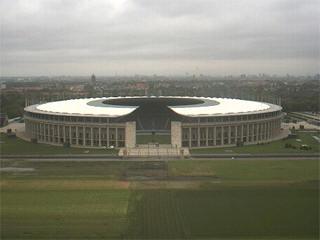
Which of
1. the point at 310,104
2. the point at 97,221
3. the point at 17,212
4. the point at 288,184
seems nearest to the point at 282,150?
the point at 288,184

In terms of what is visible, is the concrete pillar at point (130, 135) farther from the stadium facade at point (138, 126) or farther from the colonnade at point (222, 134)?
the colonnade at point (222, 134)

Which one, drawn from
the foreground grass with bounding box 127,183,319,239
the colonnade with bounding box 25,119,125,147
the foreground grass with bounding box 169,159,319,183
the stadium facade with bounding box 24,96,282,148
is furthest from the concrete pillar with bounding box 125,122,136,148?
the foreground grass with bounding box 127,183,319,239

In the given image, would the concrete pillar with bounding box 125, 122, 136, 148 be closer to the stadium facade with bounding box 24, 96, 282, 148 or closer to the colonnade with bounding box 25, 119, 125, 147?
the stadium facade with bounding box 24, 96, 282, 148

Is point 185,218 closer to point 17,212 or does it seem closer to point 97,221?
point 97,221

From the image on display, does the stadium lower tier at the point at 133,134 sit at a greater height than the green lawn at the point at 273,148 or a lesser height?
greater

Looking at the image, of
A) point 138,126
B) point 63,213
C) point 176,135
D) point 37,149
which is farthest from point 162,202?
point 138,126

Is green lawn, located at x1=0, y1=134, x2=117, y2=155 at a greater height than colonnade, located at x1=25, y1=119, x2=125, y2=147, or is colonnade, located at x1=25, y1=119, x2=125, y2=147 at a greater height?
colonnade, located at x1=25, y1=119, x2=125, y2=147

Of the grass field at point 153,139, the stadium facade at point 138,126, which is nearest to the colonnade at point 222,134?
the stadium facade at point 138,126

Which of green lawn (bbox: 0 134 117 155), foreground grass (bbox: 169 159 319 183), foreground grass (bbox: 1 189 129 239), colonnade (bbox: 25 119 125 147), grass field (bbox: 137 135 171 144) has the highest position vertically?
colonnade (bbox: 25 119 125 147)

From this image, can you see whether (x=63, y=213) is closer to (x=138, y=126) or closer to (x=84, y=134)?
(x=84, y=134)
